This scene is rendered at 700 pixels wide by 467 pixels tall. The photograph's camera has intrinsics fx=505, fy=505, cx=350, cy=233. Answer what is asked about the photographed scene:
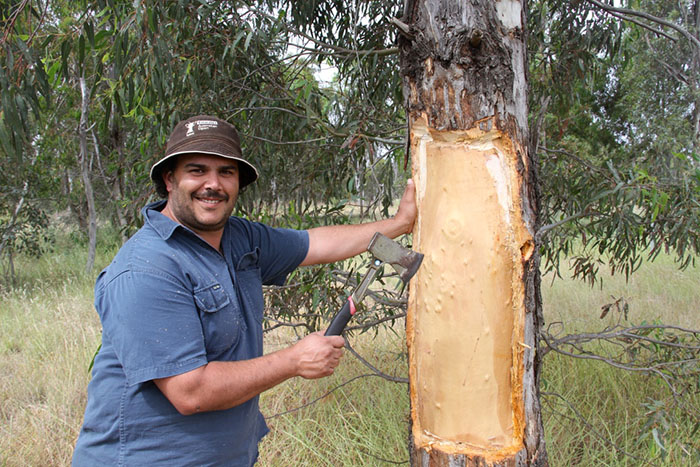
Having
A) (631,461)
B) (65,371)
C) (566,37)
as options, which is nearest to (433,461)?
(631,461)

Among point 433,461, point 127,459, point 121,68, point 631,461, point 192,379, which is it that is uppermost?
point 121,68

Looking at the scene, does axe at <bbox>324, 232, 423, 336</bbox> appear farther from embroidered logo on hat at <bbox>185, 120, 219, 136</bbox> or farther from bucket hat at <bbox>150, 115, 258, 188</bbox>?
embroidered logo on hat at <bbox>185, 120, 219, 136</bbox>

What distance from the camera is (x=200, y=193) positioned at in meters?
1.74

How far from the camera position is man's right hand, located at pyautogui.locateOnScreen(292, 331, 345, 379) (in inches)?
61.6

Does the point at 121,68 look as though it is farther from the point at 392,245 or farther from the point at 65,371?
the point at 65,371

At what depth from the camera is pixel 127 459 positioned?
1.59 meters

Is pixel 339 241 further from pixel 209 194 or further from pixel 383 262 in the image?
pixel 209 194

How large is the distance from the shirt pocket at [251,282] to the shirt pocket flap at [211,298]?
0.18 meters

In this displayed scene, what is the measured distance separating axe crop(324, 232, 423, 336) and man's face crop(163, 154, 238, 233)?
0.53 meters

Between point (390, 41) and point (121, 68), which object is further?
point (390, 41)

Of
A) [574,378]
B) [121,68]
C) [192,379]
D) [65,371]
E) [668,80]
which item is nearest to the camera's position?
[192,379]

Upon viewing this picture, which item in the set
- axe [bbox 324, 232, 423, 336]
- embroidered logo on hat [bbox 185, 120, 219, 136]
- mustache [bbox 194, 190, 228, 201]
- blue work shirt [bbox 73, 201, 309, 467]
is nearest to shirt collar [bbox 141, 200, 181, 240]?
blue work shirt [bbox 73, 201, 309, 467]

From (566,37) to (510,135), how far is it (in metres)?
2.20

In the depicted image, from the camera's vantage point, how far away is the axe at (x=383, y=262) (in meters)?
1.65
